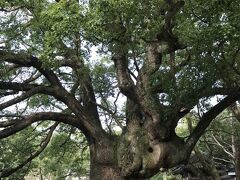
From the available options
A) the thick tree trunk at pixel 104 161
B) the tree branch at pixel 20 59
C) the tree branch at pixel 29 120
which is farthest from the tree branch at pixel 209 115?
the tree branch at pixel 20 59

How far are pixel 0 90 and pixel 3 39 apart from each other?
5.95 ft

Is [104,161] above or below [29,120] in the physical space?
below

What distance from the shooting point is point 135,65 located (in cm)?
1094

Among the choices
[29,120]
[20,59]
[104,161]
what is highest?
[20,59]

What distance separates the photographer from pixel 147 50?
11.0 meters

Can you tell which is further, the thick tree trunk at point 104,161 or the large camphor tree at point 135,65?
the thick tree trunk at point 104,161

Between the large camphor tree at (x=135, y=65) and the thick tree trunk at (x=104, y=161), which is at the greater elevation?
the large camphor tree at (x=135, y=65)

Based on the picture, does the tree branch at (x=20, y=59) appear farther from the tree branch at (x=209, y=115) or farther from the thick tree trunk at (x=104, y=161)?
the tree branch at (x=209, y=115)

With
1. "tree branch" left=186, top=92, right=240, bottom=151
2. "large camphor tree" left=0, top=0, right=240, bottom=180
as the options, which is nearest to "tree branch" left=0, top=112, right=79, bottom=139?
"large camphor tree" left=0, top=0, right=240, bottom=180

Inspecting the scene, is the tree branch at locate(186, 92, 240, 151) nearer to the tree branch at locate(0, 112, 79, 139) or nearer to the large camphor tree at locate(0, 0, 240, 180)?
the large camphor tree at locate(0, 0, 240, 180)

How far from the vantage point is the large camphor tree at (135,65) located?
Answer: 8375mm

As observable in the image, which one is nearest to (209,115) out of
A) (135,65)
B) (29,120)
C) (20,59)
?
(135,65)

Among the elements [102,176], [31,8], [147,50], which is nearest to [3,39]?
[31,8]

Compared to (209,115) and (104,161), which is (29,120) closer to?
(104,161)
